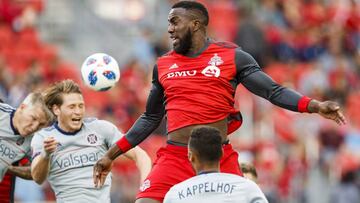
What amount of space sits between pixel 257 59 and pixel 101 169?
11405 mm

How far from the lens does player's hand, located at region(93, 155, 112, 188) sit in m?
9.08

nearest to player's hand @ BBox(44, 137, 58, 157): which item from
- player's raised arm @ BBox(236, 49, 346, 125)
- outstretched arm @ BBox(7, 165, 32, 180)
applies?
outstretched arm @ BBox(7, 165, 32, 180)

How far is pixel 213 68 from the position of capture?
883 cm

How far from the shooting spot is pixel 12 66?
19.0 metres

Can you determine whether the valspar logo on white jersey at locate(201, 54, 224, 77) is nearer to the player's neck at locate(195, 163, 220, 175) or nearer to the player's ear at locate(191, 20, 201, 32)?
the player's ear at locate(191, 20, 201, 32)

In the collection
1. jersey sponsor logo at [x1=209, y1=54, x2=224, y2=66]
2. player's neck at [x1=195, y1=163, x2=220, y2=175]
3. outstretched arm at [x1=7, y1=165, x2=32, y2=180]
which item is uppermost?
jersey sponsor logo at [x1=209, y1=54, x2=224, y2=66]

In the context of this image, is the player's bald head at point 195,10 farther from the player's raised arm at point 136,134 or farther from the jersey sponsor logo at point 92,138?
the jersey sponsor logo at point 92,138

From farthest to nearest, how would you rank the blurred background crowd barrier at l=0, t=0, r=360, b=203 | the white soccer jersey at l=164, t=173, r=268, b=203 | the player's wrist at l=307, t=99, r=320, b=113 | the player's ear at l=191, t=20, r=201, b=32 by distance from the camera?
the blurred background crowd barrier at l=0, t=0, r=360, b=203, the player's ear at l=191, t=20, r=201, b=32, the player's wrist at l=307, t=99, r=320, b=113, the white soccer jersey at l=164, t=173, r=268, b=203

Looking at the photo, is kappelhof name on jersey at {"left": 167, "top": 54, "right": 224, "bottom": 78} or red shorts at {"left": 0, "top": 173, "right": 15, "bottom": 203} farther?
red shorts at {"left": 0, "top": 173, "right": 15, "bottom": 203}

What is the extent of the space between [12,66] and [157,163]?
1050cm

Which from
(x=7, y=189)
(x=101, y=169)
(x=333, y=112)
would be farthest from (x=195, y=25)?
(x=7, y=189)

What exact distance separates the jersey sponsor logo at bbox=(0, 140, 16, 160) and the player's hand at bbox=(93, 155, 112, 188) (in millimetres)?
1380

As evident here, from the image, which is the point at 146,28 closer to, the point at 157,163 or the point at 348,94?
the point at 348,94

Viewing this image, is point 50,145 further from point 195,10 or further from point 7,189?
point 7,189
